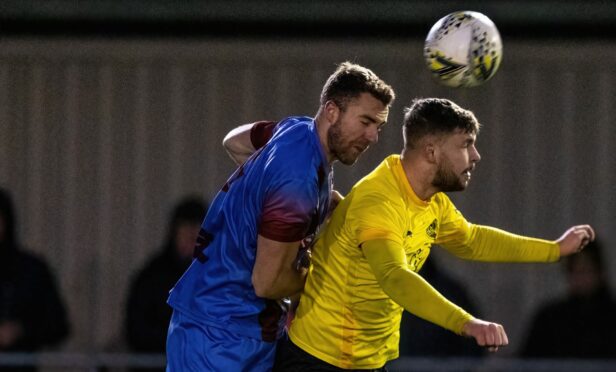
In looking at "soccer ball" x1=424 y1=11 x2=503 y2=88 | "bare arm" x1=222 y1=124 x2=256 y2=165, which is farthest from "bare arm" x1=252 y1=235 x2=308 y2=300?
"soccer ball" x1=424 y1=11 x2=503 y2=88

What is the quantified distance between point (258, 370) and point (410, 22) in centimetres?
507

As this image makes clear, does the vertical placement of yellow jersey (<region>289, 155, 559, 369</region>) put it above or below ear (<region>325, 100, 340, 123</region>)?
below

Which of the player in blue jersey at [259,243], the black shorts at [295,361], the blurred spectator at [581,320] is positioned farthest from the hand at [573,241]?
the blurred spectator at [581,320]

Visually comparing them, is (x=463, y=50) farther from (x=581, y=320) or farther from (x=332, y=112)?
(x=581, y=320)

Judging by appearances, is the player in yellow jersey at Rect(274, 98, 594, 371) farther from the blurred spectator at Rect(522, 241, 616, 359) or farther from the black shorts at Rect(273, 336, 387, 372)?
the blurred spectator at Rect(522, 241, 616, 359)

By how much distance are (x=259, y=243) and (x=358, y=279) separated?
0.51m

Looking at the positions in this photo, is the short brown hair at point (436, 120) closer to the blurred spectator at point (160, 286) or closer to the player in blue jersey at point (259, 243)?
the player in blue jersey at point (259, 243)

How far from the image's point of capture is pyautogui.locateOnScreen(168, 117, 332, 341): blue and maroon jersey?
5922mm

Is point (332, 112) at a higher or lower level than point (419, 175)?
higher

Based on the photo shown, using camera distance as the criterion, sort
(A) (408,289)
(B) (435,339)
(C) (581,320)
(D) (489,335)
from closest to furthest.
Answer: (D) (489,335), (A) (408,289), (C) (581,320), (B) (435,339)

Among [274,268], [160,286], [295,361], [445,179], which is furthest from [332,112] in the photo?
[160,286]

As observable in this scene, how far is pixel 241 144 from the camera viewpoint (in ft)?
22.4

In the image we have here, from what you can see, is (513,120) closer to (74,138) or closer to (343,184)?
(343,184)

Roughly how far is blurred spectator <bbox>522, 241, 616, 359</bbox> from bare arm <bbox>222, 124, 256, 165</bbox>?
3.61m
